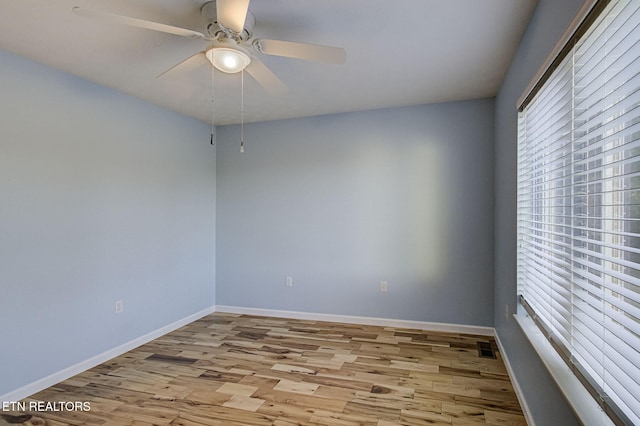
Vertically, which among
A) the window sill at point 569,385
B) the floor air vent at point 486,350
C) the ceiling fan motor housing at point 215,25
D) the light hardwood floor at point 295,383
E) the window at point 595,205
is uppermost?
the ceiling fan motor housing at point 215,25

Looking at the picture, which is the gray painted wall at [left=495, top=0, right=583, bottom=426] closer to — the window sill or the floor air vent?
the window sill

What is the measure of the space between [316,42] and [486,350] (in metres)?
3.00

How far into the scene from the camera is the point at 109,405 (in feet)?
8.06

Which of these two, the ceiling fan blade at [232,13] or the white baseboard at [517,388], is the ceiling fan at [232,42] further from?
the white baseboard at [517,388]

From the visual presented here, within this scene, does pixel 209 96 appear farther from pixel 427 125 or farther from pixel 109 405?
pixel 109 405

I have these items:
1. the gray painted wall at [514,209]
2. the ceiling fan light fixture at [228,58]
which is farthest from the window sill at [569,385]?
the ceiling fan light fixture at [228,58]

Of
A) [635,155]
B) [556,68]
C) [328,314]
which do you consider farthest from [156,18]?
[328,314]

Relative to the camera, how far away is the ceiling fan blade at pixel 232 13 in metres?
1.65

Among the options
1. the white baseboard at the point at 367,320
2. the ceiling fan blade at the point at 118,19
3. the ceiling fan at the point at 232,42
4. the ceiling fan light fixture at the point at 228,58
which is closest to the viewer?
the ceiling fan blade at the point at 118,19

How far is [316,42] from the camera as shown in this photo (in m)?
2.45

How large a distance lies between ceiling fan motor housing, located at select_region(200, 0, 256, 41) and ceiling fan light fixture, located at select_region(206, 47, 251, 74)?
0.07 m

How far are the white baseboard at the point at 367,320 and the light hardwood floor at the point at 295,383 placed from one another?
0.12 m

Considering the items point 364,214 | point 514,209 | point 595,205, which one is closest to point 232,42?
point 595,205

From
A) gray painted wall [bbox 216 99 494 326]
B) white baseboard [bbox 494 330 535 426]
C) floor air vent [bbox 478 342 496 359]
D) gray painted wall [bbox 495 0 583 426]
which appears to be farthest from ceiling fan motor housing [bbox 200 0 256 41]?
floor air vent [bbox 478 342 496 359]
